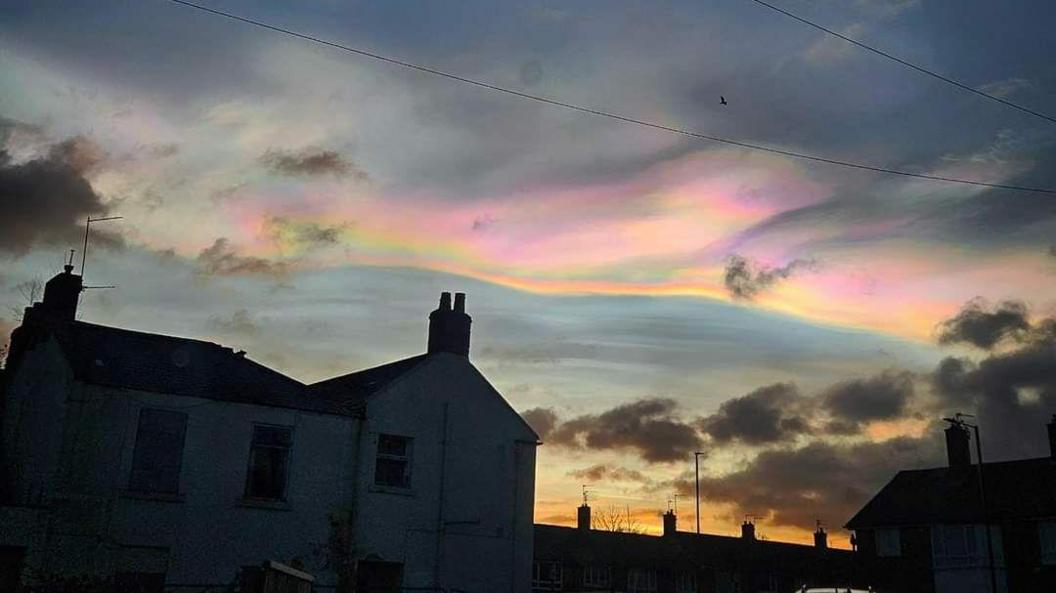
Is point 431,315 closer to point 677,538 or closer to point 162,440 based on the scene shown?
point 162,440

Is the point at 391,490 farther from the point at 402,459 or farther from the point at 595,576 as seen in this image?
the point at 595,576

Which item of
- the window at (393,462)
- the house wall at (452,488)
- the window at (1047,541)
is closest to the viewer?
the house wall at (452,488)

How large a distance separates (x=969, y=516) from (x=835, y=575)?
8798 millimetres

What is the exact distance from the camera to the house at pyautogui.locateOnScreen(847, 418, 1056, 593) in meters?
48.9

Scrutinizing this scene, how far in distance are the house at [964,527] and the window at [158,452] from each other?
38366 millimetres

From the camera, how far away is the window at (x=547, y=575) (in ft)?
166

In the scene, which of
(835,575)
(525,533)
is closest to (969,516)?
(835,575)

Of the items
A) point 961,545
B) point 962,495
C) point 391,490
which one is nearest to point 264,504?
point 391,490

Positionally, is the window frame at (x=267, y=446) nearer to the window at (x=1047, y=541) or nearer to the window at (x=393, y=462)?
the window at (x=393, y=462)

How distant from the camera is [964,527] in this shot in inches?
2012

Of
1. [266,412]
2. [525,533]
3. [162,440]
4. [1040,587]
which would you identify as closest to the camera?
[162,440]

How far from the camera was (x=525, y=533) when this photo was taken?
98.8 feet

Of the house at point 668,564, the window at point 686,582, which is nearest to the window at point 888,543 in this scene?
the house at point 668,564

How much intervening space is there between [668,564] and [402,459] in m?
30.4
